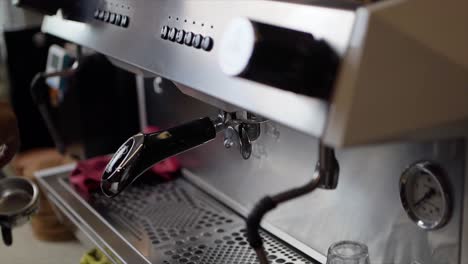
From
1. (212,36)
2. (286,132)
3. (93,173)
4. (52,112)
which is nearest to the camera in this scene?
(212,36)

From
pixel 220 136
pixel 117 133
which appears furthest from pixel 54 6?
pixel 117 133

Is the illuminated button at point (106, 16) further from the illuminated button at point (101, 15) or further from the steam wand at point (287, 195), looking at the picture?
the steam wand at point (287, 195)

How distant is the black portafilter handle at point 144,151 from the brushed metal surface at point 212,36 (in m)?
0.07

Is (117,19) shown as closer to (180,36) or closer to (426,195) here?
(180,36)

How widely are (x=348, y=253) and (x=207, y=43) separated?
30 centimetres

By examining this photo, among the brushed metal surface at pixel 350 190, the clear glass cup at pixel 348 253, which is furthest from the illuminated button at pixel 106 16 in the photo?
the clear glass cup at pixel 348 253

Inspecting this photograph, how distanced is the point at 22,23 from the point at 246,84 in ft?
2.99

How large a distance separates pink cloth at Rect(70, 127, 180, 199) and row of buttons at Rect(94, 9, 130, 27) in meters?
0.29

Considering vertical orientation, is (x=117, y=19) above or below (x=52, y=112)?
above

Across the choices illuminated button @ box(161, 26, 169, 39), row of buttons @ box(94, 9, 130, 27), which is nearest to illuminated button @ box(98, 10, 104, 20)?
row of buttons @ box(94, 9, 130, 27)

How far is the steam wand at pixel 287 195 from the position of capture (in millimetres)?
493

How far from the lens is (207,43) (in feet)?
1.82

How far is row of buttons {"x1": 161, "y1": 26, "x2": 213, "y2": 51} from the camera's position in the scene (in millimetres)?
557

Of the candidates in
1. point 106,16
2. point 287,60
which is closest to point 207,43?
point 287,60
